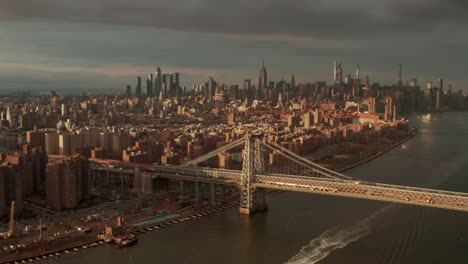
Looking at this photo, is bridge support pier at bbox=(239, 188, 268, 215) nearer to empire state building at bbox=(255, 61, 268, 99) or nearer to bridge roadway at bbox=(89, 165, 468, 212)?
bridge roadway at bbox=(89, 165, 468, 212)

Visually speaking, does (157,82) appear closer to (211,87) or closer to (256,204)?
(211,87)

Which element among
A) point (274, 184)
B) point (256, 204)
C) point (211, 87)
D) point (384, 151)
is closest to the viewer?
point (274, 184)

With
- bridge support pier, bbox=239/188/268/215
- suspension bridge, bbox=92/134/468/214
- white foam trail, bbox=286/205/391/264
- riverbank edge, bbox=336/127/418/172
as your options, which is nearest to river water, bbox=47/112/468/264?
white foam trail, bbox=286/205/391/264

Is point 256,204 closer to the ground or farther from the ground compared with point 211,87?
closer to the ground

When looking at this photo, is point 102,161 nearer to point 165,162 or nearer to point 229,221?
point 165,162

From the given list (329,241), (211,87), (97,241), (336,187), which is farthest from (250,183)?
(211,87)

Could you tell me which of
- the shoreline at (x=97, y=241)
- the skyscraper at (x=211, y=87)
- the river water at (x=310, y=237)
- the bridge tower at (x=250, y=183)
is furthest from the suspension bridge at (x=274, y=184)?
the skyscraper at (x=211, y=87)

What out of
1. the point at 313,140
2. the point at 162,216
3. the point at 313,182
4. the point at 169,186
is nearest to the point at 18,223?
the point at 162,216
